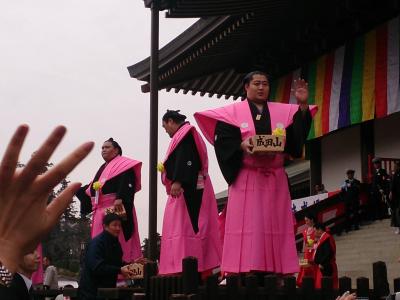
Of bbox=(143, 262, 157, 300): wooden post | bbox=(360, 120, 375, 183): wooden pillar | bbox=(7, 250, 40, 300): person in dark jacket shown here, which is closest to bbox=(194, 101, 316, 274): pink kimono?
bbox=(143, 262, 157, 300): wooden post

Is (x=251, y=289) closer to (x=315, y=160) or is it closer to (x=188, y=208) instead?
(x=188, y=208)

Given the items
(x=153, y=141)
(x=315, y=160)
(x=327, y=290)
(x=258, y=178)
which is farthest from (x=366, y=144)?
(x=327, y=290)

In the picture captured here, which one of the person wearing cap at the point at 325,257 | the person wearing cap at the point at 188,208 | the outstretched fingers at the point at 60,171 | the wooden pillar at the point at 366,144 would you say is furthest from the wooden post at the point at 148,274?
the wooden pillar at the point at 366,144

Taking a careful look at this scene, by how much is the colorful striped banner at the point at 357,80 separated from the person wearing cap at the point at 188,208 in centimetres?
633

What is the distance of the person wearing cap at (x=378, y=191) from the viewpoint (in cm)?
1191

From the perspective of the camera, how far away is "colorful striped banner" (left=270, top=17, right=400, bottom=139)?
1217cm

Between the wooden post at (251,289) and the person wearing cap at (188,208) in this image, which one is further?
the person wearing cap at (188,208)

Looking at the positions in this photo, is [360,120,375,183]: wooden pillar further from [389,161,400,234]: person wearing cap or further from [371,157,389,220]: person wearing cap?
[389,161,400,234]: person wearing cap

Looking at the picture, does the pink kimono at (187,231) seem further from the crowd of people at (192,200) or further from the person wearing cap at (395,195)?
the person wearing cap at (395,195)

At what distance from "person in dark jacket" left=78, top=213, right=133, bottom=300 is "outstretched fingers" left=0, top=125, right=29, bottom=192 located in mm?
3949

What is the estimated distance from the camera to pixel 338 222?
1273cm

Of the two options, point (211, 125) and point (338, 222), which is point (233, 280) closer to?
point (211, 125)

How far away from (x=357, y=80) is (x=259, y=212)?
28.3ft

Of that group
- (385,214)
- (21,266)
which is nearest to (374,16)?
(385,214)
